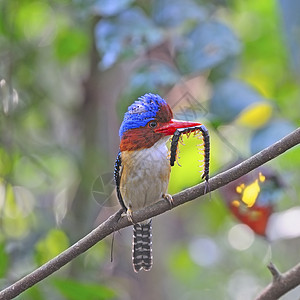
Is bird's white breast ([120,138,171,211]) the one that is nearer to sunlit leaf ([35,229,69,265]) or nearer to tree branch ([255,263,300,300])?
tree branch ([255,263,300,300])

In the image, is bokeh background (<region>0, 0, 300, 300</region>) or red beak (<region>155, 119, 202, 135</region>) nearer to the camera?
red beak (<region>155, 119, 202, 135</region>)

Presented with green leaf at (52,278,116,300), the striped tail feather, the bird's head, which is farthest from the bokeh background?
the bird's head

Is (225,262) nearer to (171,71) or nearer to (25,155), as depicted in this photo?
(25,155)

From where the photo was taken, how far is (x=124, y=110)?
6.82 ft

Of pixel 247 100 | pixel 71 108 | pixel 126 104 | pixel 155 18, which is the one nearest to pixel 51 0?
pixel 71 108

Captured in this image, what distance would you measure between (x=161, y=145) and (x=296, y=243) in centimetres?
257

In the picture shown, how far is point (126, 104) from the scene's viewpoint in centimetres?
205

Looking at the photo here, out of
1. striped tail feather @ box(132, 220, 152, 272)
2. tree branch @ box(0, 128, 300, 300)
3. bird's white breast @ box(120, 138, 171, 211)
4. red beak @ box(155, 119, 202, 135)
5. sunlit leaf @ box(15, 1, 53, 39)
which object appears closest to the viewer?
tree branch @ box(0, 128, 300, 300)

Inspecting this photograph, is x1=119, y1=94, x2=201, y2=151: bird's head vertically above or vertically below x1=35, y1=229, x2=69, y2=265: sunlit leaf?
above

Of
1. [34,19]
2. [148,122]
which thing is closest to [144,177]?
[148,122]

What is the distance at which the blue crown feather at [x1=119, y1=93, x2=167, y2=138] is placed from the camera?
1.41m

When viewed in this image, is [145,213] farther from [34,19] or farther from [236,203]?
[34,19]

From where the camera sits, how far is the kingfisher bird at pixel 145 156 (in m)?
1.40

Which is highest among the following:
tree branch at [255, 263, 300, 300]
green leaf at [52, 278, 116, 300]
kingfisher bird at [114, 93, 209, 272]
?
kingfisher bird at [114, 93, 209, 272]
